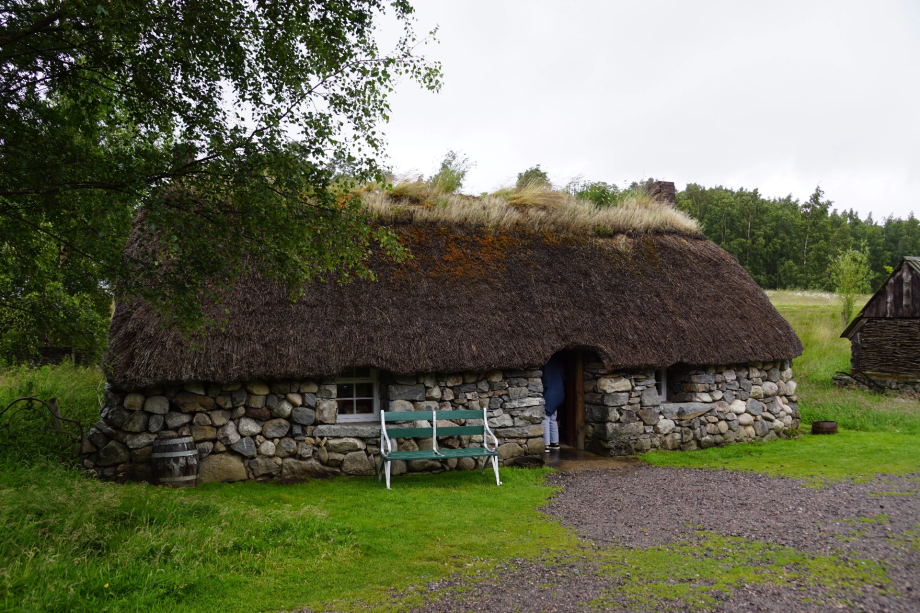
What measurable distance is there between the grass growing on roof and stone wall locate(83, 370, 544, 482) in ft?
2.20

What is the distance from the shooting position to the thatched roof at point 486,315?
24.7 ft

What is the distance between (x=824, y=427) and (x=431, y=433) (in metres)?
8.03

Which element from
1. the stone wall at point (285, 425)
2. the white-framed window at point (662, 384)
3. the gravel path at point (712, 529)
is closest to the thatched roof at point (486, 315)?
the stone wall at point (285, 425)

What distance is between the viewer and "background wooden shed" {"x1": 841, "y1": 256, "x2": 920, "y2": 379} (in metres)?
15.3

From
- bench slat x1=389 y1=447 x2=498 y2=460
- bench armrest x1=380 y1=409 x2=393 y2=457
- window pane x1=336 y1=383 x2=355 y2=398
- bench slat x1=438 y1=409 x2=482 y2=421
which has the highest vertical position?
window pane x1=336 y1=383 x2=355 y2=398

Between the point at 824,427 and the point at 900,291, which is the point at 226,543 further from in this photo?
the point at 900,291

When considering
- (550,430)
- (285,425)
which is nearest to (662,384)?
(550,430)

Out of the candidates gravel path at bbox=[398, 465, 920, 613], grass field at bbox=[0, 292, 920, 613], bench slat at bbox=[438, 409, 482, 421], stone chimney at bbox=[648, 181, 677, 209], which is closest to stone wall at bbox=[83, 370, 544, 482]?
bench slat at bbox=[438, 409, 482, 421]

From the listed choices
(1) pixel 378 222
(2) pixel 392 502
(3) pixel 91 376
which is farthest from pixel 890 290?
(3) pixel 91 376

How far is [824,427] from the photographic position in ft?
36.7

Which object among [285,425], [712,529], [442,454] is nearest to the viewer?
[712,529]

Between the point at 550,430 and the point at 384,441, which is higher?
the point at 384,441

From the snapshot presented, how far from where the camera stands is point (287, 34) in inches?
199

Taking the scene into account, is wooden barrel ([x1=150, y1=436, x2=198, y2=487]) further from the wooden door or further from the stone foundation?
the wooden door
